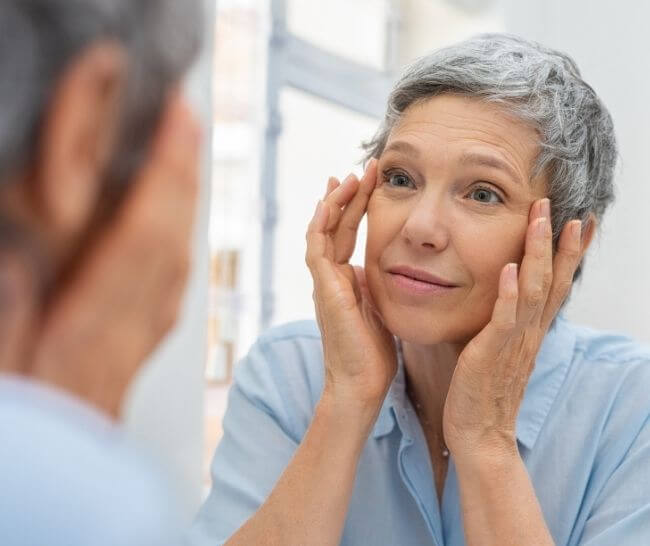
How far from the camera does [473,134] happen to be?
1.24 m

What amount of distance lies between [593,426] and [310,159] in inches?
58.5

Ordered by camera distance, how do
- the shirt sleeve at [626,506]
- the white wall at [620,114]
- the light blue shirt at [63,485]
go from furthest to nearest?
the white wall at [620,114]
the shirt sleeve at [626,506]
the light blue shirt at [63,485]

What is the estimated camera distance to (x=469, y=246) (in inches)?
48.6

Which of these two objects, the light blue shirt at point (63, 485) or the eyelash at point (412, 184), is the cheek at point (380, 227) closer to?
the eyelash at point (412, 184)

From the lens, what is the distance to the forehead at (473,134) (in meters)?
1.24

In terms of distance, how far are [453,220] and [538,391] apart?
0.30 meters

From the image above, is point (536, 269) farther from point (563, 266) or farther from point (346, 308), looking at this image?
point (346, 308)

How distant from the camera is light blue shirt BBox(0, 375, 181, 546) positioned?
0.33 meters

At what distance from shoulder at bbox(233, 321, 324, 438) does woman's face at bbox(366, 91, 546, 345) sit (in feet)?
0.58

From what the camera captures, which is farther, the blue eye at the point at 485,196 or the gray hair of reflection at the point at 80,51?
the blue eye at the point at 485,196

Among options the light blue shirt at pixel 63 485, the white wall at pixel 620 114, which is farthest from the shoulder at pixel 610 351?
the white wall at pixel 620 114

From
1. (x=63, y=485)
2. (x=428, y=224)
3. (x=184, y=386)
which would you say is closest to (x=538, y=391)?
(x=428, y=224)

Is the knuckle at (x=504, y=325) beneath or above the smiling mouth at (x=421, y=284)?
beneath

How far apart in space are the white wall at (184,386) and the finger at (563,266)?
457 mm
